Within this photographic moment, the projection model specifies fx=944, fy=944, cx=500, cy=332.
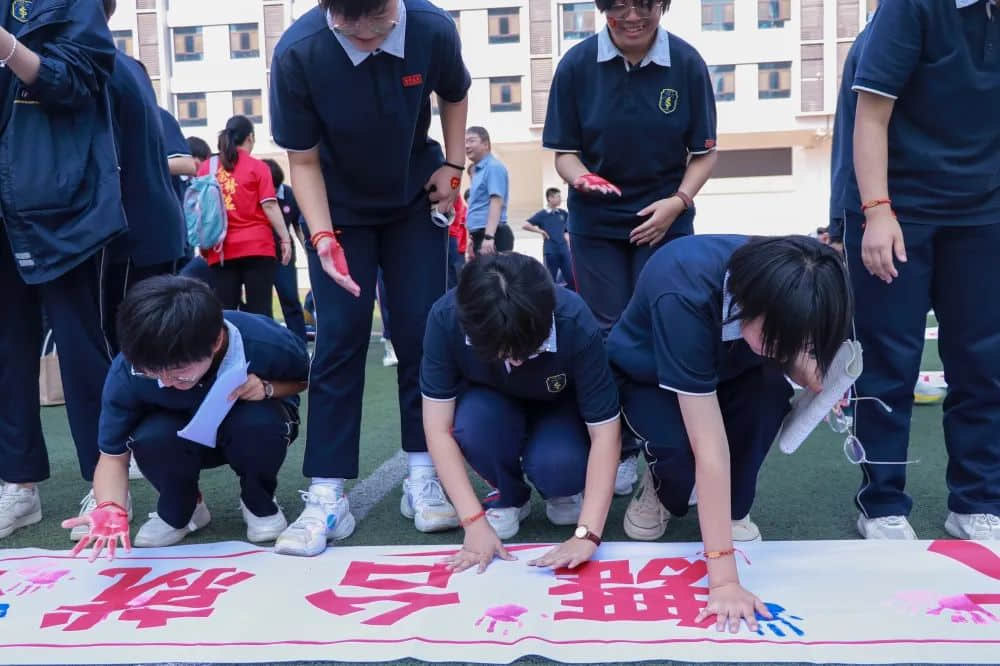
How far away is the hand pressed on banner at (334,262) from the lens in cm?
228

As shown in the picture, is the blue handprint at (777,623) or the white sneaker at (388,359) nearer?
the blue handprint at (777,623)

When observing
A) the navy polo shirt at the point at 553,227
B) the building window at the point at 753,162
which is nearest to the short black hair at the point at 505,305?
the navy polo shirt at the point at 553,227

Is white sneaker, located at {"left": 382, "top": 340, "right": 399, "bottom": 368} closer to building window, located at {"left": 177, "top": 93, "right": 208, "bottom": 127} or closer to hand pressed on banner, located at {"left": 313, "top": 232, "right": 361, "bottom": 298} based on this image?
hand pressed on banner, located at {"left": 313, "top": 232, "right": 361, "bottom": 298}

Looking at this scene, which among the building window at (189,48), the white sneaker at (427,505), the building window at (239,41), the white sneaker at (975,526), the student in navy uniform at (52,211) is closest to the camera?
the white sneaker at (975,526)

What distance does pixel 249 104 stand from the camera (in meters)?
24.8

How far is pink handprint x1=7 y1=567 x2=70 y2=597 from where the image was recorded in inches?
77.5

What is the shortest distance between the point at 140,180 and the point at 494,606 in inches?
60.5

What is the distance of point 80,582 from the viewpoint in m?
2.01

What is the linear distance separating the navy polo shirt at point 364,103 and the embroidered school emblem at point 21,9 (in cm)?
62

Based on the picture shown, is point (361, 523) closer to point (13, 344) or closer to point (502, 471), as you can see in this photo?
point (502, 471)

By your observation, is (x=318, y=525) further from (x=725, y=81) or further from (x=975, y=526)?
(x=725, y=81)

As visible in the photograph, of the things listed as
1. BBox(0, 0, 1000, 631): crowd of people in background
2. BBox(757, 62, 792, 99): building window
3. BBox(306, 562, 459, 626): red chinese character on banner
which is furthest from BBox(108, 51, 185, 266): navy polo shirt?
BBox(757, 62, 792, 99): building window

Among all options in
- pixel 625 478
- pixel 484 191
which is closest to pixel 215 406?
pixel 625 478

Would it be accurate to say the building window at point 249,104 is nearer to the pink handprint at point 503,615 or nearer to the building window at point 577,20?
the building window at point 577,20
